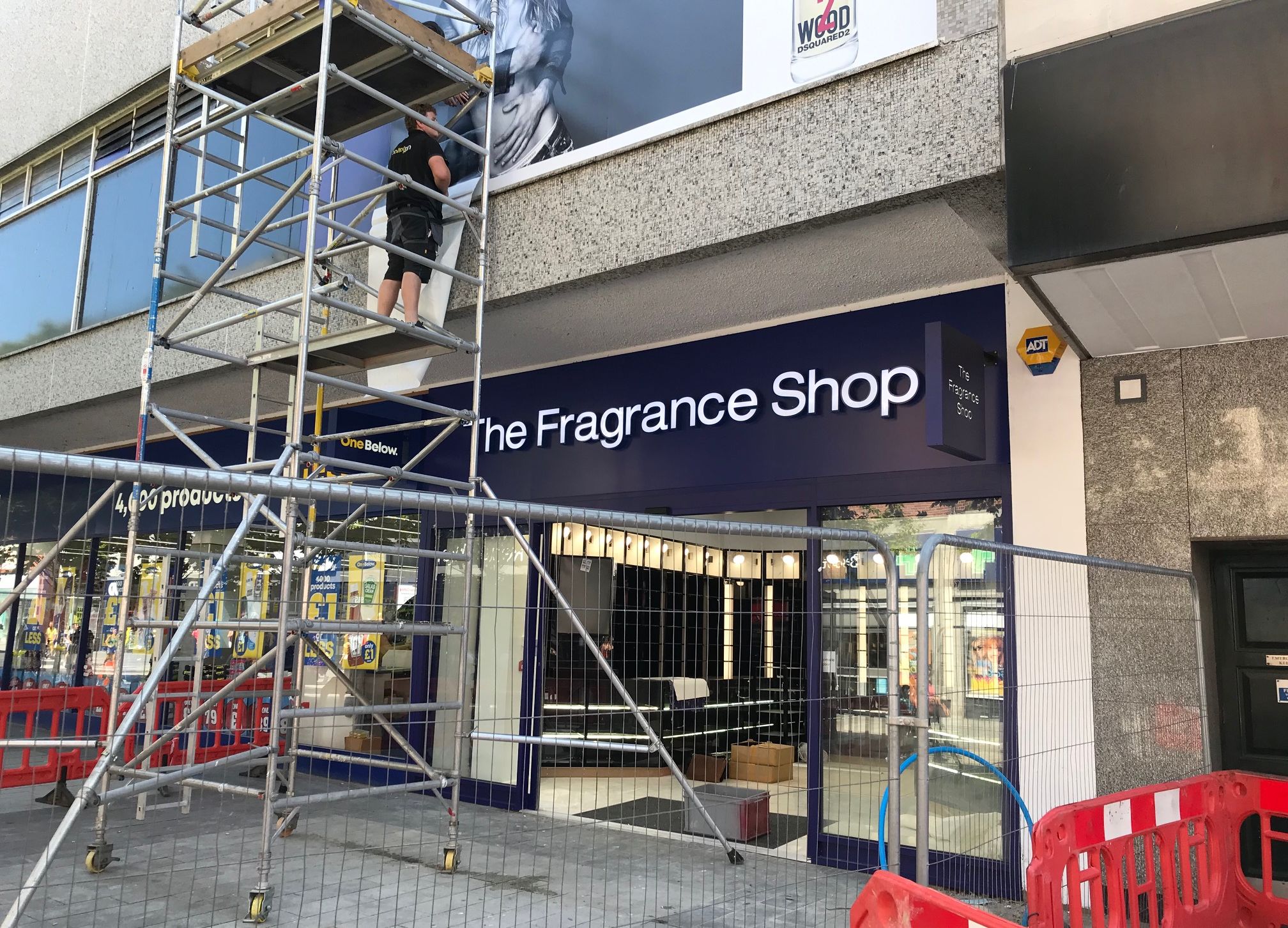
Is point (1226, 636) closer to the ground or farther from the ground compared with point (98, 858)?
farther from the ground

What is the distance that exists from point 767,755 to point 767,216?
575 centimetres

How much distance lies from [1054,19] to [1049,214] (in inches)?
38.0

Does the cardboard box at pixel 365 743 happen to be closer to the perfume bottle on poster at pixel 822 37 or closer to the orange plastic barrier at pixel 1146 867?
the orange plastic barrier at pixel 1146 867

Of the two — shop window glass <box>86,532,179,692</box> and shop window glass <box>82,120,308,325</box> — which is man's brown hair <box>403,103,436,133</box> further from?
shop window glass <box>86,532,179,692</box>

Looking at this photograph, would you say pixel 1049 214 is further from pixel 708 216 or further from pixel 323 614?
pixel 323 614

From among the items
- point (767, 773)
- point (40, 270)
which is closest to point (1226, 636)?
point (767, 773)

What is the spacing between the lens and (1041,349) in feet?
19.1

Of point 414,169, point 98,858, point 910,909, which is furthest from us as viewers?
point 414,169

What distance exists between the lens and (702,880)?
5.73 m

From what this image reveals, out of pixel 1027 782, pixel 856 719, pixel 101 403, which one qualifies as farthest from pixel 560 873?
pixel 101 403

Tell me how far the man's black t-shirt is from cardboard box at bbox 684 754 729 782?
233 inches

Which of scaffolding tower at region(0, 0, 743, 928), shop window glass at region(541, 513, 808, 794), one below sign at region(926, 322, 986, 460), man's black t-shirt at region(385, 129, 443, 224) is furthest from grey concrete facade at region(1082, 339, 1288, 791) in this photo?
man's black t-shirt at region(385, 129, 443, 224)

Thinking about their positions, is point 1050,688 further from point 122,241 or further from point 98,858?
point 122,241

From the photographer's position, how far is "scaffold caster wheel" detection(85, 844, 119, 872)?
578 cm
